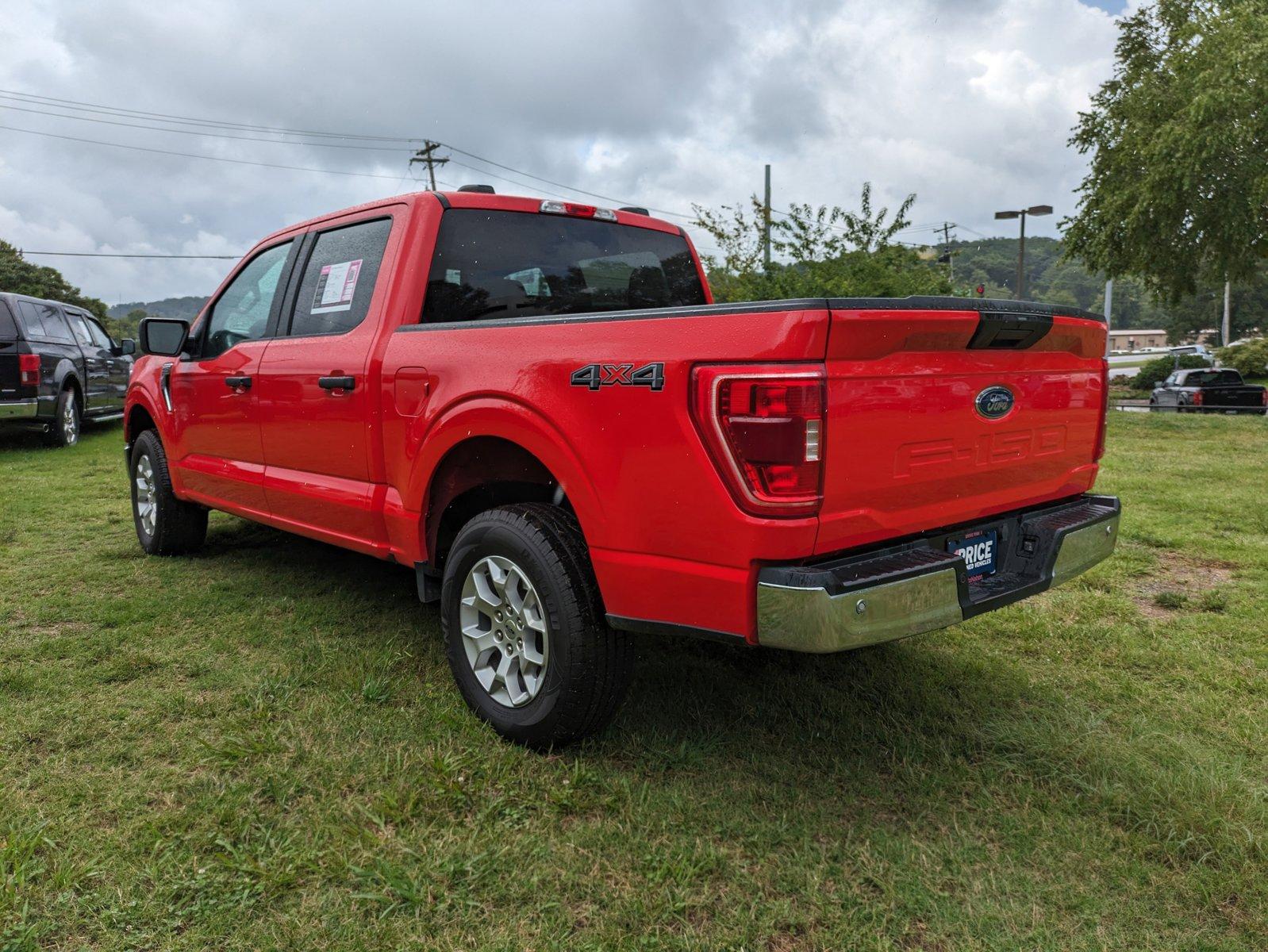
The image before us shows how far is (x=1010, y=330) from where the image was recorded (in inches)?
109

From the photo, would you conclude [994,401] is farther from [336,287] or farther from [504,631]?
[336,287]

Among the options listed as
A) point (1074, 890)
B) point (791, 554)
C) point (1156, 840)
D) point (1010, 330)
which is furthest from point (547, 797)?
point (1010, 330)

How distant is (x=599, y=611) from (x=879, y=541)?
0.86 m

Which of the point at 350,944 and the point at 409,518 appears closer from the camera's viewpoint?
the point at 350,944

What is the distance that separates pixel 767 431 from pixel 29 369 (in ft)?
35.8

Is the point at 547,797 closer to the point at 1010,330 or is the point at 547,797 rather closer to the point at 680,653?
the point at 680,653

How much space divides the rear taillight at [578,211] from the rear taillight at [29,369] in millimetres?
9059

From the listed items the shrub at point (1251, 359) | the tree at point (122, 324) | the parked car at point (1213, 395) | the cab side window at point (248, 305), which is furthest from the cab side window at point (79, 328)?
the tree at point (122, 324)

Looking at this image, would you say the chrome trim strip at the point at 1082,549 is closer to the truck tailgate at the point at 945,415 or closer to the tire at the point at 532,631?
the truck tailgate at the point at 945,415

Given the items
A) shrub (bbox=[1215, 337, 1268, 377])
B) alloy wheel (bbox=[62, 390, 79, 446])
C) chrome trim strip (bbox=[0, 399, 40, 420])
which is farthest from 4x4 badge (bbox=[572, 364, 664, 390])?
shrub (bbox=[1215, 337, 1268, 377])

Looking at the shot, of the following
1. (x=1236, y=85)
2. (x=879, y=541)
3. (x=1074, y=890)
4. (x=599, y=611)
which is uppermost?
(x=1236, y=85)

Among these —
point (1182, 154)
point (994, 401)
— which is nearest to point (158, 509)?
point (994, 401)

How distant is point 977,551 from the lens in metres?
2.89

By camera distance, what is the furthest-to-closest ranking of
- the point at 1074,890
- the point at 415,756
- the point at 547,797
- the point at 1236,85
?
the point at 1236,85 < the point at 415,756 < the point at 547,797 < the point at 1074,890
